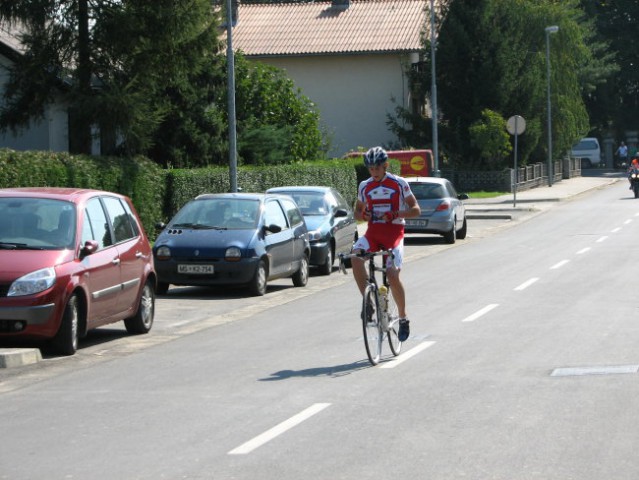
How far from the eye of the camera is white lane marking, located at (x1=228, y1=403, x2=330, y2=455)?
25.2 ft

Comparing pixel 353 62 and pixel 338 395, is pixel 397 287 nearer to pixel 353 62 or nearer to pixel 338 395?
pixel 338 395

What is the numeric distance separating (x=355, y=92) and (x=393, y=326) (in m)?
53.5

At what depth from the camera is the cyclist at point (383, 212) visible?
11508 millimetres

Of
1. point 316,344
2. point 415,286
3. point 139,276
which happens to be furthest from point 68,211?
point 415,286

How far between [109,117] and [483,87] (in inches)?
1182

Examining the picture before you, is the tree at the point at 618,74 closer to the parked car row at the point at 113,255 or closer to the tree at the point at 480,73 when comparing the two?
the tree at the point at 480,73

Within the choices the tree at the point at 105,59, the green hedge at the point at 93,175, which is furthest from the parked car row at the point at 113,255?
the tree at the point at 105,59

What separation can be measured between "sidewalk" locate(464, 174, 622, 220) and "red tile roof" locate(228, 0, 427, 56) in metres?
9.73

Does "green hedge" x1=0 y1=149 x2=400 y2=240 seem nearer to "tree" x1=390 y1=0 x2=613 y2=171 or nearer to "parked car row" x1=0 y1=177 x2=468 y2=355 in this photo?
"parked car row" x1=0 y1=177 x2=468 y2=355

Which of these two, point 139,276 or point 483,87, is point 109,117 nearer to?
point 139,276

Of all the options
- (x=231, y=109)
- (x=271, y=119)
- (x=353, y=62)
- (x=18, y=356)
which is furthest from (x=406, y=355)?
(x=353, y=62)

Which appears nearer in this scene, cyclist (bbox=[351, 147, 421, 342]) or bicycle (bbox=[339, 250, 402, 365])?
bicycle (bbox=[339, 250, 402, 365])

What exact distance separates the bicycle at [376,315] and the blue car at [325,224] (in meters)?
10.4

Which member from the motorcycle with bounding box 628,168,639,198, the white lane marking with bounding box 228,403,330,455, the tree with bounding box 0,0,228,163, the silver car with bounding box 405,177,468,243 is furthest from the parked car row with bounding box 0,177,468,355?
the motorcycle with bounding box 628,168,639,198
